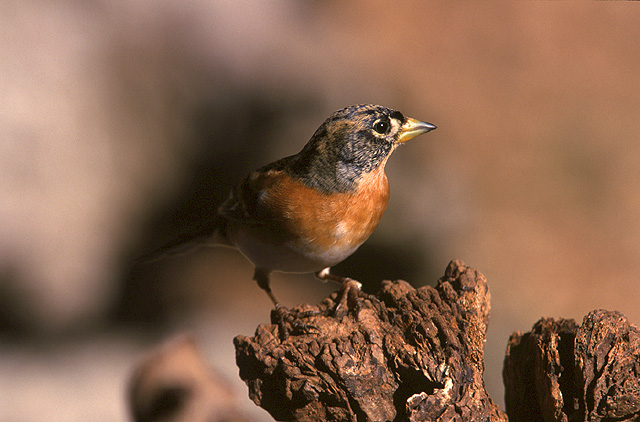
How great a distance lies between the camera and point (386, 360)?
1660mm

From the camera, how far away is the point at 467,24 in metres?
3.82

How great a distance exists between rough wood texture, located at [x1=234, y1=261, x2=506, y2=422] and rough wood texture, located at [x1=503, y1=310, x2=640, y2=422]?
0.16m

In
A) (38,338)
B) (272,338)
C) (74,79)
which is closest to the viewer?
(272,338)

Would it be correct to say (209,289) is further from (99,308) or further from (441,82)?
(441,82)

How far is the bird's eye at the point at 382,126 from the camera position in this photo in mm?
1895

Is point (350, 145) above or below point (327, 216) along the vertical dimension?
above

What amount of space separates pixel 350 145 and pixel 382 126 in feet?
0.40

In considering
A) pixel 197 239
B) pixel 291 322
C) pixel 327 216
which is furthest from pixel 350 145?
pixel 197 239

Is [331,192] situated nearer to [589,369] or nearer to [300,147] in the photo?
[589,369]

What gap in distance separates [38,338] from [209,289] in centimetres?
116

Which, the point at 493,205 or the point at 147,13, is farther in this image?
the point at 493,205

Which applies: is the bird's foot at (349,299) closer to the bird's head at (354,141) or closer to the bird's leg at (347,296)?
the bird's leg at (347,296)

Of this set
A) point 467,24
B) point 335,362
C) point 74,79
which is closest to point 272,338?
point 335,362

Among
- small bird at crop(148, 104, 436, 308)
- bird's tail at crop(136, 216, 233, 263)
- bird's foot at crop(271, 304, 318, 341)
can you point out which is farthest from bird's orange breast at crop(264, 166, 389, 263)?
bird's tail at crop(136, 216, 233, 263)
